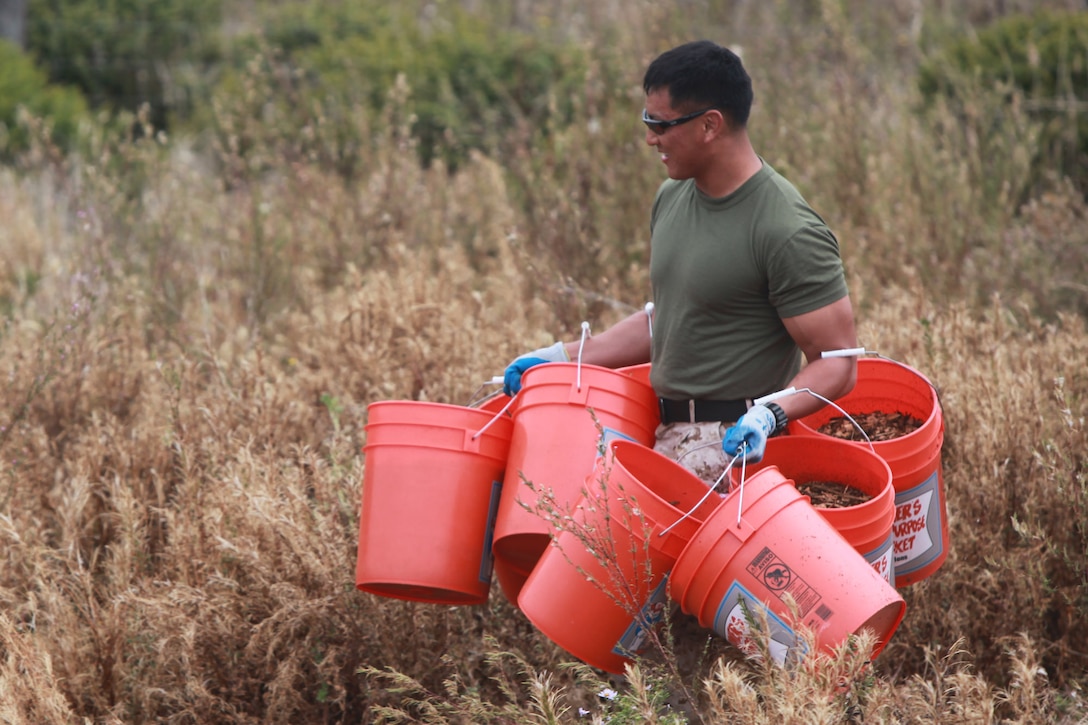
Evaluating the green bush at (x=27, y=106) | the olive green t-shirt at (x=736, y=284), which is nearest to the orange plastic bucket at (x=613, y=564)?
the olive green t-shirt at (x=736, y=284)

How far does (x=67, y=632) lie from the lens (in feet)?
10.8

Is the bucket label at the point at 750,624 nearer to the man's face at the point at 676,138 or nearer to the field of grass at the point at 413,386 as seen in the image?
the field of grass at the point at 413,386

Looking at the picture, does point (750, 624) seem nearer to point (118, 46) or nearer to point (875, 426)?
point (875, 426)

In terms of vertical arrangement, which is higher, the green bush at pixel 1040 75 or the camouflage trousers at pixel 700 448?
the green bush at pixel 1040 75

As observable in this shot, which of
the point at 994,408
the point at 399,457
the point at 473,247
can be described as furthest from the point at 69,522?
the point at 473,247

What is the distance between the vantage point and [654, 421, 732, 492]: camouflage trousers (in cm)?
291

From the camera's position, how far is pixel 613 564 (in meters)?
2.55

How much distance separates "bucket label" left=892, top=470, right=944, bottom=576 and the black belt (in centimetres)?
44

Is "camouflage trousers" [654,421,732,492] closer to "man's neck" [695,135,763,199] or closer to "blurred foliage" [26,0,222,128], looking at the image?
"man's neck" [695,135,763,199]

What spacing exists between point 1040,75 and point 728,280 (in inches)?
192

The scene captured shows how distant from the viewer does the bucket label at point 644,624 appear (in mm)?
2660

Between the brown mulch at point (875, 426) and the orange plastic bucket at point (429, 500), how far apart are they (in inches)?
39.0

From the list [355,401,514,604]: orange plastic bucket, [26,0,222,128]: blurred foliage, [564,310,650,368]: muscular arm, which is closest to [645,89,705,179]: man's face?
[564,310,650,368]: muscular arm

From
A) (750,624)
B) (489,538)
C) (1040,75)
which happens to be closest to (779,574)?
(750,624)
